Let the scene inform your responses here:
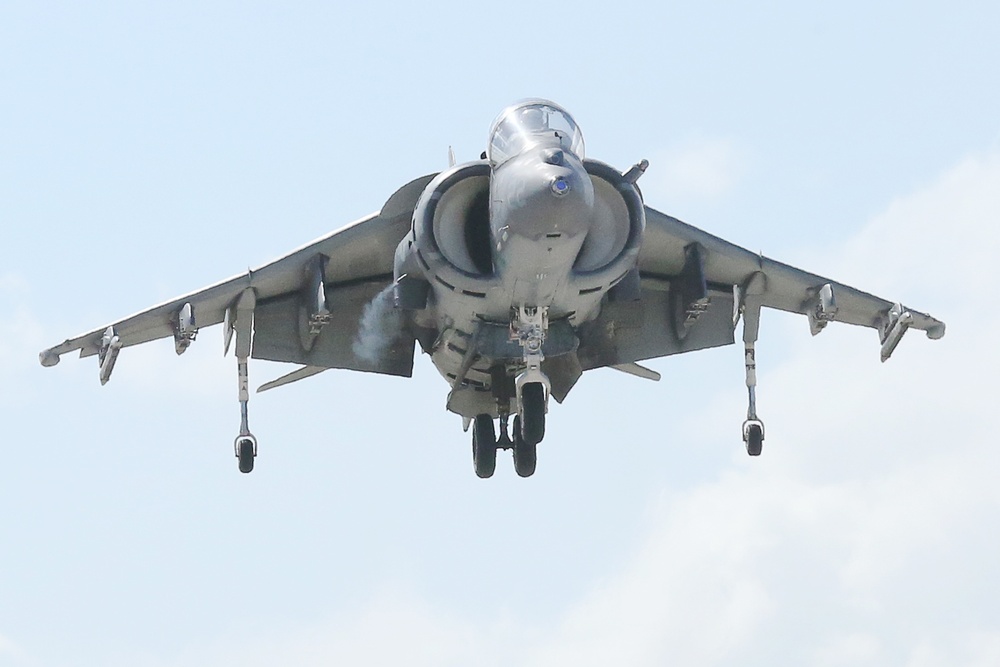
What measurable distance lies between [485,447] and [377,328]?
5.81 ft

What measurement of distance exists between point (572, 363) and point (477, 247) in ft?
8.11

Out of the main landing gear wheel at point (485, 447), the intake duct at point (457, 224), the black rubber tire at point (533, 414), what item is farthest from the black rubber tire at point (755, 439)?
the intake duct at point (457, 224)

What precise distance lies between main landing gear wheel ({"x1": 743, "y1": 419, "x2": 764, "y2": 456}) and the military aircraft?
0.02 m

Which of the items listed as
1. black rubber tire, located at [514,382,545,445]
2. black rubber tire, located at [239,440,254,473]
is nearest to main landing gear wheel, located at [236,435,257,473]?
black rubber tire, located at [239,440,254,473]

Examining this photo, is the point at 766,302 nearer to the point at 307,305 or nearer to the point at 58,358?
the point at 307,305

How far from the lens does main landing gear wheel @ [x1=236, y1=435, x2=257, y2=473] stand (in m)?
24.1

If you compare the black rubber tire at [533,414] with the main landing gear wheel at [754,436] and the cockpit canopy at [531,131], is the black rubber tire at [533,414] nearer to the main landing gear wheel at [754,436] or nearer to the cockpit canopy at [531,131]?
the cockpit canopy at [531,131]

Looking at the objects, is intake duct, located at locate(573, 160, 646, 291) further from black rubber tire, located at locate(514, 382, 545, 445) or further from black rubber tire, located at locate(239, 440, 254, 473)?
black rubber tire, located at locate(239, 440, 254, 473)

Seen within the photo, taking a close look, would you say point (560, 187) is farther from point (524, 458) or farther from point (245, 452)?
point (245, 452)

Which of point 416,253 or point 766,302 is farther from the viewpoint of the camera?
point 766,302

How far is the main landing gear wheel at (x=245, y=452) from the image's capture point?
79.2 feet

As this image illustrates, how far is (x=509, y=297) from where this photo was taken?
856 inches

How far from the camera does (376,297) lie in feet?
81.0

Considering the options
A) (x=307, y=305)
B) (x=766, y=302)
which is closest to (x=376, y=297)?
(x=307, y=305)
